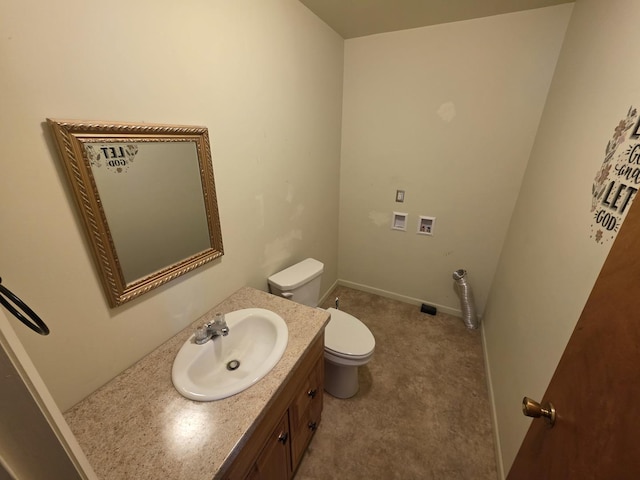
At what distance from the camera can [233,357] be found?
1.17 m

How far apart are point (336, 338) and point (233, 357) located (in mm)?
661

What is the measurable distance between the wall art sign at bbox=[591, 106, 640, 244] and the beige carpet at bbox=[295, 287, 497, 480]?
4.24 ft

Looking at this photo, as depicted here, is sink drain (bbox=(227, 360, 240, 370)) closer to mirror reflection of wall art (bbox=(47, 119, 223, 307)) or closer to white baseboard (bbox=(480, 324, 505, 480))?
mirror reflection of wall art (bbox=(47, 119, 223, 307))

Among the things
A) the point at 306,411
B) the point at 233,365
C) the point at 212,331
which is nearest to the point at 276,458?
the point at 306,411

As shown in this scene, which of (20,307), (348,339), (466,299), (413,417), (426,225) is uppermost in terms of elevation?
(20,307)

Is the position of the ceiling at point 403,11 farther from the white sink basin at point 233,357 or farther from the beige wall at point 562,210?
the white sink basin at point 233,357

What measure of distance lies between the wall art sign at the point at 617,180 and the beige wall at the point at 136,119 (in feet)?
4.79

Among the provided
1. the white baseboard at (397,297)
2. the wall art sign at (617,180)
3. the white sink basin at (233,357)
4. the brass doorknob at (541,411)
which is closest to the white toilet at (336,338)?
the white sink basin at (233,357)

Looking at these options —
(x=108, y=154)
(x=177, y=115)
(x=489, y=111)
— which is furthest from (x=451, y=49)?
(x=108, y=154)

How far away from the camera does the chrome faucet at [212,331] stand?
3.54ft

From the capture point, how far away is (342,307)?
8.46ft

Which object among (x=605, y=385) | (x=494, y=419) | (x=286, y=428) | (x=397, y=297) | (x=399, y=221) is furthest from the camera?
(x=397, y=297)

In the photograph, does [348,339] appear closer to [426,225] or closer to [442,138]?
[426,225]

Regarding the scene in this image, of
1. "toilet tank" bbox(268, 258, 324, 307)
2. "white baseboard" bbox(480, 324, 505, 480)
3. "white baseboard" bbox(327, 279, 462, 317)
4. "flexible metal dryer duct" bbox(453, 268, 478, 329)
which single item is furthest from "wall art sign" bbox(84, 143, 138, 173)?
"flexible metal dryer duct" bbox(453, 268, 478, 329)
